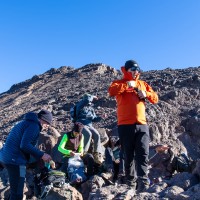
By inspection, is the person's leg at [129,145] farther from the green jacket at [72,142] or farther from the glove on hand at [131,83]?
the green jacket at [72,142]

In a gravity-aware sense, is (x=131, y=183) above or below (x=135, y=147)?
below

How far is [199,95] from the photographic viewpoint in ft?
47.1

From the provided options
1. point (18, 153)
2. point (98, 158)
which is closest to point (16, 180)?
point (18, 153)

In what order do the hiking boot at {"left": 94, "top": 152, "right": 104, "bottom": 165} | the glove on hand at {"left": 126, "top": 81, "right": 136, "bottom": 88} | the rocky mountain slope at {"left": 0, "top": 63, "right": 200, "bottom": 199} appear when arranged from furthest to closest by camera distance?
the rocky mountain slope at {"left": 0, "top": 63, "right": 200, "bottom": 199}, the hiking boot at {"left": 94, "top": 152, "right": 104, "bottom": 165}, the glove on hand at {"left": 126, "top": 81, "right": 136, "bottom": 88}

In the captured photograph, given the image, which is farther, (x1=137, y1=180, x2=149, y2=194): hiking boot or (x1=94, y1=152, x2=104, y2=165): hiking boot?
(x1=94, y1=152, x2=104, y2=165): hiking boot

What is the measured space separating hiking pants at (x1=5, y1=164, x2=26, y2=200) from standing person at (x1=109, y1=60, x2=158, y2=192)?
163 cm

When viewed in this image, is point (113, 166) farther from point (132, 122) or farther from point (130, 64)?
point (130, 64)

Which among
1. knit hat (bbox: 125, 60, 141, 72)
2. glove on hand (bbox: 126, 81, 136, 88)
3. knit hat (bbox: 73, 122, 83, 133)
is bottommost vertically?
knit hat (bbox: 73, 122, 83, 133)

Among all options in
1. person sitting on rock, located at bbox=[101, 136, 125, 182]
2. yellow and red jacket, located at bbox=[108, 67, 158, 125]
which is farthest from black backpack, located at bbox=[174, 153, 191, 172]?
yellow and red jacket, located at bbox=[108, 67, 158, 125]

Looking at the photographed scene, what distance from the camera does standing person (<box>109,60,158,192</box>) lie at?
5.84 metres

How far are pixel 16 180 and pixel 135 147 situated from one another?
194 cm

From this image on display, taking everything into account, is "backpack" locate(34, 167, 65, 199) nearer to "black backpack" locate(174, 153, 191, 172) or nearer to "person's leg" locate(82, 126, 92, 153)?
"black backpack" locate(174, 153, 191, 172)

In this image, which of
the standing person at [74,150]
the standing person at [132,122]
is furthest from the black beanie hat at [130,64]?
the standing person at [74,150]

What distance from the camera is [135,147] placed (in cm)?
595
